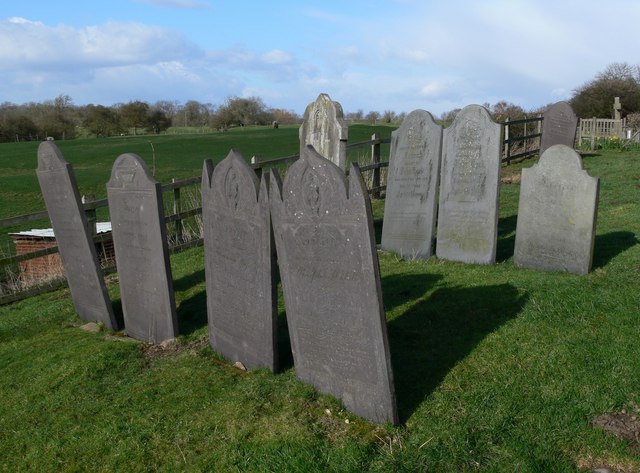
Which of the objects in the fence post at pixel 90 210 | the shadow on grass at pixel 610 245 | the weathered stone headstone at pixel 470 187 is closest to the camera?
the shadow on grass at pixel 610 245

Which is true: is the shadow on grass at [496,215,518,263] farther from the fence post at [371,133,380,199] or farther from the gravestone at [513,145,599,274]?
the fence post at [371,133,380,199]

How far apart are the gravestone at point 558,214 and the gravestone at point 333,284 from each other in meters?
4.35

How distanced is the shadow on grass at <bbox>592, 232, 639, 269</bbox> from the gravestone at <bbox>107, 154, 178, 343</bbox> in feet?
17.0

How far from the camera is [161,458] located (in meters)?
4.81

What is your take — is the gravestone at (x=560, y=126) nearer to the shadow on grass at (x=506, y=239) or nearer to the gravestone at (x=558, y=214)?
the shadow on grass at (x=506, y=239)

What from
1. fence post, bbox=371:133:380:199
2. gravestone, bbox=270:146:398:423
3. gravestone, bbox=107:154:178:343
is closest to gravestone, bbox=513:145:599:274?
gravestone, bbox=270:146:398:423

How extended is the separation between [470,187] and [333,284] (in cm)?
507

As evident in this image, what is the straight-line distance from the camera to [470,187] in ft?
31.7

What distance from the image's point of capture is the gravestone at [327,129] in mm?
11266

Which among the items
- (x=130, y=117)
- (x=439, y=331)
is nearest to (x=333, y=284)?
(x=439, y=331)

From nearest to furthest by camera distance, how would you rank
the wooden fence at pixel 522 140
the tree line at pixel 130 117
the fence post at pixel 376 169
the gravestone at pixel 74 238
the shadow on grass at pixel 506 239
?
the gravestone at pixel 74 238, the shadow on grass at pixel 506 239, the fence post at pixel 376 169, the wooden fence at pixel 522 140, the tree line at pixel 130 117

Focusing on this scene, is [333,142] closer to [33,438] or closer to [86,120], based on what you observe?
[33,438]

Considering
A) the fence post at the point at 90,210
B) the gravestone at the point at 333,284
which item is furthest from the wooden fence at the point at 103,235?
the gravestone at the point at 333,284

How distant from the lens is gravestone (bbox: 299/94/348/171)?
11.3 metres
